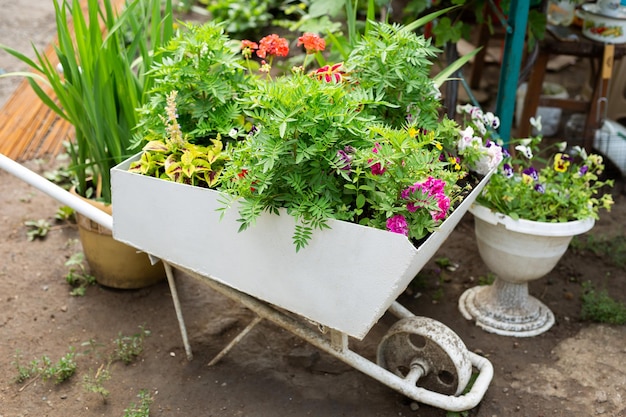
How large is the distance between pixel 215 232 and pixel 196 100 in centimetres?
41

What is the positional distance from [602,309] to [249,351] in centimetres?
128

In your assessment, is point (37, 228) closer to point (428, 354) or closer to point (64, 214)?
point (64, 214)

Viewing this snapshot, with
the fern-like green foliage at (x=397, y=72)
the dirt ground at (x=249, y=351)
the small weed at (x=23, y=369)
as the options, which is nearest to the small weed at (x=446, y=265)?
the dirt ground at (x=249, y=351)

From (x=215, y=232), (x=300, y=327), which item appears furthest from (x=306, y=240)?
(x=300, y=327)

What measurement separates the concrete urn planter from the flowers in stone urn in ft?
0.20

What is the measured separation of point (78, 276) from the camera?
2.73 metres

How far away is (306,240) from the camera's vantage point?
1.62m

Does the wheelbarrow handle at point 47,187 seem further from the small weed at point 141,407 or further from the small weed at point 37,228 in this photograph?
the small weed at point 37,228

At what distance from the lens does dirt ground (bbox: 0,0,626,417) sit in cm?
216

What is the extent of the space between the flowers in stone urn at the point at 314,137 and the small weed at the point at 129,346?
29.1 inches

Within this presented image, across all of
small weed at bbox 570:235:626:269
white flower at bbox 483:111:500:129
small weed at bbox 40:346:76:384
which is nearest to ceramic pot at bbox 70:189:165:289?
small weed at bbox 40:346:76:384

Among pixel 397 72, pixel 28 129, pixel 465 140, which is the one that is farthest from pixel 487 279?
pixel 28 129

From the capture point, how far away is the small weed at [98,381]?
7.11 feet

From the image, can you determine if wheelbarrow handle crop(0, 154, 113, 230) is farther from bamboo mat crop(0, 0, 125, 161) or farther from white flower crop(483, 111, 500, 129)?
bamboo mat crop(0, 0, 125, 161)
